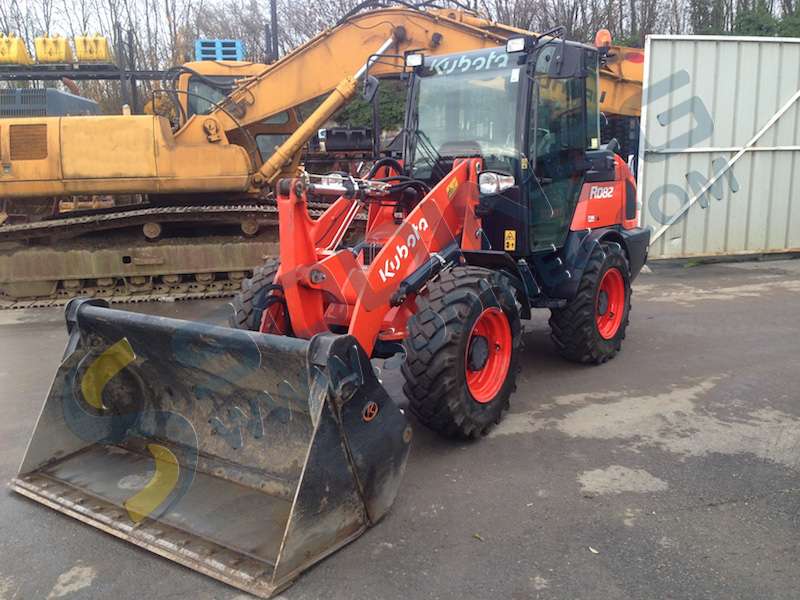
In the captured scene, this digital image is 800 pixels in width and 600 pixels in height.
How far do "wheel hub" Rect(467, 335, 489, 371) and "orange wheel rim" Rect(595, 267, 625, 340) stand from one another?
76.4 inches

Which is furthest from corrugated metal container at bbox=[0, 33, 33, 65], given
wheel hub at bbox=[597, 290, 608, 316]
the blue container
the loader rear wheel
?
wheel hub at bbox=[597, 290, 608, 316]

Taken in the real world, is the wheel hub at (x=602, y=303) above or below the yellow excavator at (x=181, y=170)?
below

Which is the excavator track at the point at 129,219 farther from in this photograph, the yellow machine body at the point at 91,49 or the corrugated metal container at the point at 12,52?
the yellow machine body at the point at 91,49

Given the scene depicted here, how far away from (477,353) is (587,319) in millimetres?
1651

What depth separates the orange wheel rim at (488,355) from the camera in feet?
14.0

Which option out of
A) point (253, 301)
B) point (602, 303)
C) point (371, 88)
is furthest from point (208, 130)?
point (602, 303)

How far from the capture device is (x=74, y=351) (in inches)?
156

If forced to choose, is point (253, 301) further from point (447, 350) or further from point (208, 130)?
point (208, 130)

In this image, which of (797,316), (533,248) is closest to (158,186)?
(533,248)

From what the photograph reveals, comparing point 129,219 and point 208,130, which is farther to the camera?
point 129,219

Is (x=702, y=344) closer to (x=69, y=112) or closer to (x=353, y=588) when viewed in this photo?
(x=353, y=588)

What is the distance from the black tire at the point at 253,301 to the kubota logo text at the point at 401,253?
2.52 feet

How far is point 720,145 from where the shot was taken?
34.8 feet

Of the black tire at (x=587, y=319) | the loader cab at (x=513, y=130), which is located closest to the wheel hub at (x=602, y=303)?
the black tire at (x=587, y=319)
